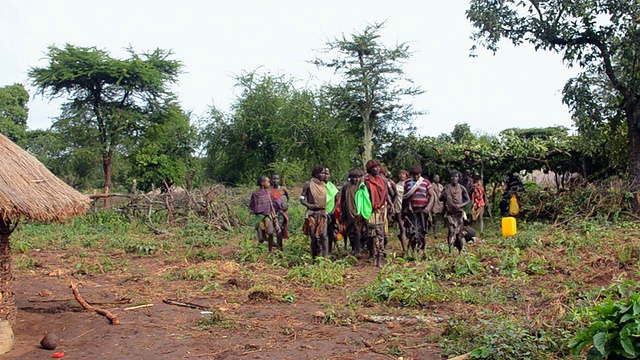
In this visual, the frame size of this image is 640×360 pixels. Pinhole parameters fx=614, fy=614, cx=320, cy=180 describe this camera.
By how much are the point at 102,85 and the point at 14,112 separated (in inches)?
575

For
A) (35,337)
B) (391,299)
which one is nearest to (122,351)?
(35,337)

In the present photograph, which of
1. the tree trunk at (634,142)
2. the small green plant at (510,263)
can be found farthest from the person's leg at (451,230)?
the tree trunk at (634,142)

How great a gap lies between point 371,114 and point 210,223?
7109 millimetres

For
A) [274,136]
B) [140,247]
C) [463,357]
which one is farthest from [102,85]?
[463,357]

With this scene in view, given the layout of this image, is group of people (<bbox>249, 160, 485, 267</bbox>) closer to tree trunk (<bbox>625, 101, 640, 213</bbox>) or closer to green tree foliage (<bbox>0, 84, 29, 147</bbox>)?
tree trunk (<bbox>625, 101, 640, 213</bbox>)

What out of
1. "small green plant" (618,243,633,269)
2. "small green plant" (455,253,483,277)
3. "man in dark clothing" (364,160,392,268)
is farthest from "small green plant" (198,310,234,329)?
"small green plant" (618,243,633,269)

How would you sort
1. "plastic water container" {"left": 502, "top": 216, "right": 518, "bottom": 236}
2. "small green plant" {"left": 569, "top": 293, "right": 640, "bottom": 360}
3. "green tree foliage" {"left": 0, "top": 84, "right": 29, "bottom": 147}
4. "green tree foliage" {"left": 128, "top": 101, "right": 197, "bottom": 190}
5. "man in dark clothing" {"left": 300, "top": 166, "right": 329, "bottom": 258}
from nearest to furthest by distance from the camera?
1. "small green plant" {"left": 569, "top": 293, "right": 640, "bottom": 360}
2. "man in dark clothing" {"left": 300, "top": 166, "right": 329, "bottom": 258}
3. "plastic water container" {"left": 502, "top": 216, "right": 518, "bottom": 236}
4. "green tree foliage" {"left": 128, "top": 101, "right": 197, "bottom": 190}
5. "green tree foliage" {"left": 0, "top": 84, "right": 29, "bottom": 147}

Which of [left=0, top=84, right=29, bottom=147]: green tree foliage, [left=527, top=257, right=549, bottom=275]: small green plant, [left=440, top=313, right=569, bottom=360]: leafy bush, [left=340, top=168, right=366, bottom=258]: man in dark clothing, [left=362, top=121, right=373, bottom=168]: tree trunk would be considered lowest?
[left=440, top=313, right=569, bottom=360]: leafy bush

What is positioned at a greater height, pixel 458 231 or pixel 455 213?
pixel 455 213

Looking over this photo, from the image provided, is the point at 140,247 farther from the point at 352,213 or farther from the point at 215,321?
the point at 215,321

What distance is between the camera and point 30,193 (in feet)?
21.5

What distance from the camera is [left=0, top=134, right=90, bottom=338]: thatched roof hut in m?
6.29

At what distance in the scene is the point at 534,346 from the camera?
479cm

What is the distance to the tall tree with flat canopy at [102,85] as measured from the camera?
2225 centimetres
